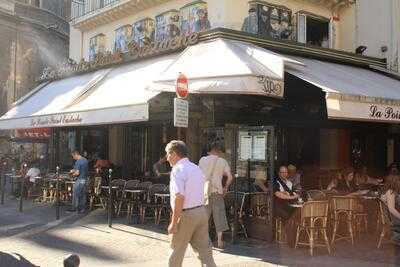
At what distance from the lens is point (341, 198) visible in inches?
377

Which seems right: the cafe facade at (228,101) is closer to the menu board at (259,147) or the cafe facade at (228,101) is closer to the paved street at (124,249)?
the menu board at (259,147)

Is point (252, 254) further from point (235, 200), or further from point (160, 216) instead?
point (160, 216)

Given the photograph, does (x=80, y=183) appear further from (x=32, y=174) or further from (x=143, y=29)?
(x=143, y=29)

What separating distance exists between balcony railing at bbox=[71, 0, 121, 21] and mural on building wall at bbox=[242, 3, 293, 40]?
16.6 ft

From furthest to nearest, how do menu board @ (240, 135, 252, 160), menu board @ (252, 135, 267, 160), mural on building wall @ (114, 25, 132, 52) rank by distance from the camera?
1. mural on building wall @ (114, 25, 132, 52)
2. menu board @ (240, 135, 252, 160)
3. menu board @ (252, 135, 267, 160)

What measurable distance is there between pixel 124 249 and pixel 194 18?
6.83 metres

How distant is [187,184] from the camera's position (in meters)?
6.00

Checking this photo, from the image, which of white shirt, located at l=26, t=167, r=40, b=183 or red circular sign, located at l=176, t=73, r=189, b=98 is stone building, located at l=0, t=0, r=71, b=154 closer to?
white shirt, located at l=26, t=167, r=40, b=183

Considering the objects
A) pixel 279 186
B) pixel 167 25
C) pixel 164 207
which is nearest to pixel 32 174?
pixel 167 25

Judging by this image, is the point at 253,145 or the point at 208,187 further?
the point at 253,145

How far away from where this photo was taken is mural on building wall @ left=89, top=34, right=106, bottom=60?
17.8m

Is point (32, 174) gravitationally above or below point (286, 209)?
above

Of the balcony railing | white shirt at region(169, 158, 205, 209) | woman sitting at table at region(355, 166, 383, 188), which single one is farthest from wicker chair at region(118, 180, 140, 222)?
the balcony railing

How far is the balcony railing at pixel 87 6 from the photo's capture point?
1735cm
